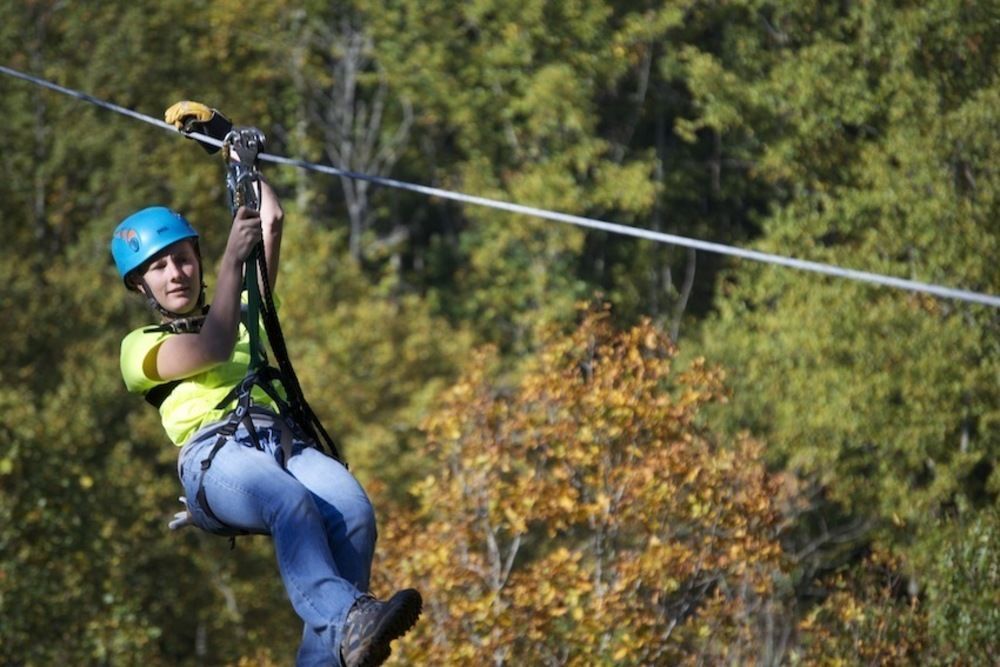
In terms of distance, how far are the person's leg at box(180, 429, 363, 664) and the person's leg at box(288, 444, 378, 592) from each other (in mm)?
Answer: 54

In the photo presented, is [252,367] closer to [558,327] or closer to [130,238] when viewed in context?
[130,238]

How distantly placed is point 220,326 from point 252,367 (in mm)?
517

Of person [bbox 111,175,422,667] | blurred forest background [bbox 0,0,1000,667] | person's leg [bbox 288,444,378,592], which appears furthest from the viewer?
blurred forest background [bbox 0,0,1000,667]

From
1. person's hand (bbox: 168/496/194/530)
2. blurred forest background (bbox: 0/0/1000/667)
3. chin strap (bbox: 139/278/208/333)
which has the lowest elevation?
blurred forest background (bbox: 0/0/1000/667)

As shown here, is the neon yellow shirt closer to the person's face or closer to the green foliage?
the person's face

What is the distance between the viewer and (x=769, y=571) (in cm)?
1488

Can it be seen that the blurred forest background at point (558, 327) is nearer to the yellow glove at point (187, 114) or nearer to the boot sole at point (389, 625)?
the yellow glove at point (187, 114)

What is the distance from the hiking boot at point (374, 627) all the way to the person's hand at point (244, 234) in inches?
47.0

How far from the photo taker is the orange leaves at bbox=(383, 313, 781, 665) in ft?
45.5

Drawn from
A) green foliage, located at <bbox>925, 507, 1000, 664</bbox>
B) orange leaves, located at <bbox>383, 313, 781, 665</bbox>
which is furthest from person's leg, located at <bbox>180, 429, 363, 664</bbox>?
green foliage, located at <bbox>925, 507, 1000, 664</bbox>

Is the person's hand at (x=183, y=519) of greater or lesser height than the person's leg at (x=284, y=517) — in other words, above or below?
below

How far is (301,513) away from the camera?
6312 mm

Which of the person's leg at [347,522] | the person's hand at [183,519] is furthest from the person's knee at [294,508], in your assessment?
the person's hand at [183,519]

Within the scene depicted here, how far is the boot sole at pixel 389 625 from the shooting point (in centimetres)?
600
